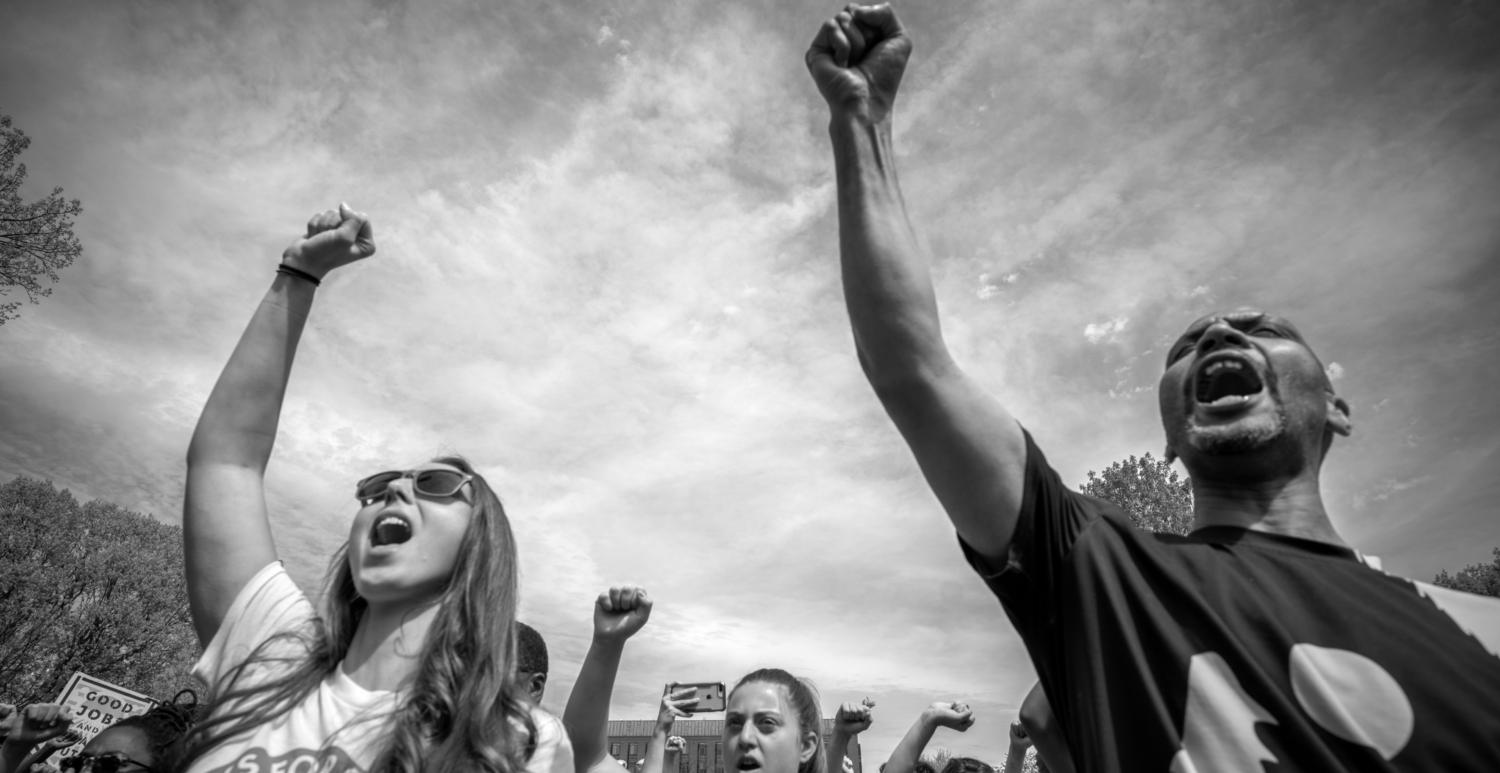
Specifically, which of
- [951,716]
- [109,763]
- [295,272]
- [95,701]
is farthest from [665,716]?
[95,701]

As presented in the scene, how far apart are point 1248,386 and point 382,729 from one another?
2.75 m

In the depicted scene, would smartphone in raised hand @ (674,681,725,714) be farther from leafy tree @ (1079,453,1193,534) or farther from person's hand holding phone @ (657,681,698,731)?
leafy tree @ (1079,453,1193,534)

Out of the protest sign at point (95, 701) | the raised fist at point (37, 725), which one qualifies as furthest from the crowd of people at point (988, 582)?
the protest sign at point (95, 701)

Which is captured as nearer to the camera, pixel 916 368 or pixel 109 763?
pixel 916 368

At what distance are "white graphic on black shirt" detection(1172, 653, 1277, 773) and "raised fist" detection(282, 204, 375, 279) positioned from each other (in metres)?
2.87

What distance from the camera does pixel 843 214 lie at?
1742 mm

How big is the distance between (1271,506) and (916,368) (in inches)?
48.6

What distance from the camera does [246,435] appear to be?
7.26 ft

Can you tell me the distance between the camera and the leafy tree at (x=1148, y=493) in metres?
18.1

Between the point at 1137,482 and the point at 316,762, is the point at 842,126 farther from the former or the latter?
the point at 1137,482

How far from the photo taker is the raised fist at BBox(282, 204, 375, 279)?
2.46 meters

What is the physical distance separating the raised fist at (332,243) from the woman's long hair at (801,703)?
3831mm

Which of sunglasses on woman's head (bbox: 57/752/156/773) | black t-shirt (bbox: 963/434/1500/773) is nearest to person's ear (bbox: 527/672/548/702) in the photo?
sunglasses on woman's head (bbox: 57/752/156/773)

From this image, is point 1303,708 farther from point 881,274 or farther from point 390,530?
point 390,530
